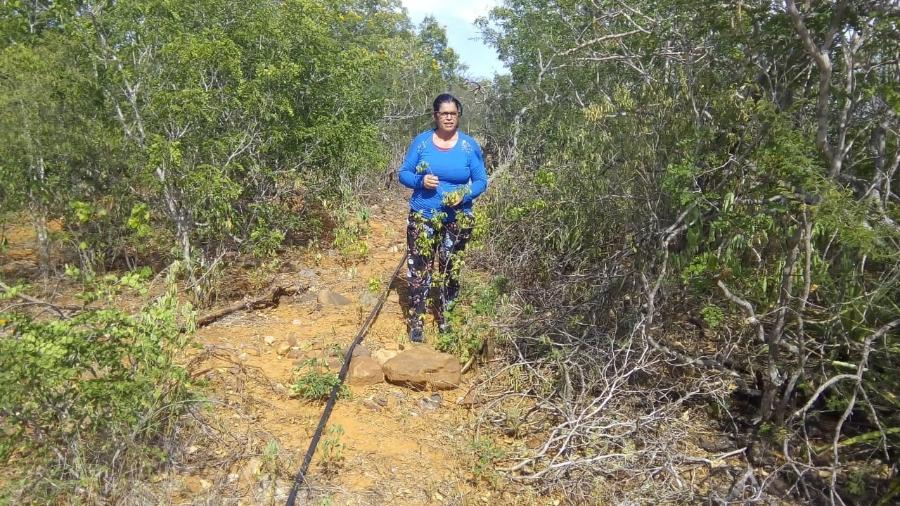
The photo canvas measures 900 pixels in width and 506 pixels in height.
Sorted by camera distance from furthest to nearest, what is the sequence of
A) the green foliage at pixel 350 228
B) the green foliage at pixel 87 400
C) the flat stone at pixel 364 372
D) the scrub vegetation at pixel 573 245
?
the green foliage at pixel 350 228 < the flat stone at pixel 364 372 < the scrub vegetation at pixel 573 245 < the green foliage at pixel 87 400

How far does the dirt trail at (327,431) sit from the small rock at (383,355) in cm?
18

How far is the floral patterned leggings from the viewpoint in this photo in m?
4.02

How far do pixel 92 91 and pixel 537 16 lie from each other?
588 cm

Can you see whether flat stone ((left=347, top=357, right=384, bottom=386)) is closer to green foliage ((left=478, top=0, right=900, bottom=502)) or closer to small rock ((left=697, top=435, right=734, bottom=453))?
green foliage ((left=478, top=0, right=900, bottom=502))

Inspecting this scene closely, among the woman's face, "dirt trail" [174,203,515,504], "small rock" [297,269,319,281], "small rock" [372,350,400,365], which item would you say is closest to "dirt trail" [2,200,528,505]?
"dirt trail" [174,203,515,504]

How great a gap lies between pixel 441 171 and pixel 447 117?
0.37 meters

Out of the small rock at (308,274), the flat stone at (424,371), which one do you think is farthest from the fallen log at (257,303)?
the flat stone at (424,371)

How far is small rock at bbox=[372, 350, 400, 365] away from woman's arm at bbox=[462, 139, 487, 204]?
45.8 inches

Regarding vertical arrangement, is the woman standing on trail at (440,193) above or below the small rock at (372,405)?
above

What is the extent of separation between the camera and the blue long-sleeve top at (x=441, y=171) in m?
3.97

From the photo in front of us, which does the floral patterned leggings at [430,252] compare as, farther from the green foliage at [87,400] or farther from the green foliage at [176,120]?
the green foliage at [87,400]

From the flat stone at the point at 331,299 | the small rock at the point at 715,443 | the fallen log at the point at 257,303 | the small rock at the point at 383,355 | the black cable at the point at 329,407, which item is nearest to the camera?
the black cable at the point at 329,407

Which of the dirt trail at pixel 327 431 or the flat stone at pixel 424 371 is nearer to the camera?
the dirt trail at pixel 327 431

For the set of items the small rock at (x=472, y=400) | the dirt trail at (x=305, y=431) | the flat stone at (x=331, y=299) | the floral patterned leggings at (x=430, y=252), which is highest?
the floral patterned leggings at (x=430, y=252)
